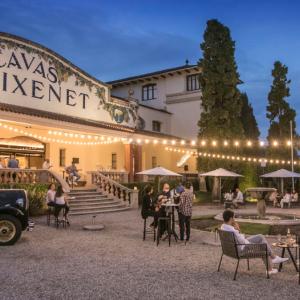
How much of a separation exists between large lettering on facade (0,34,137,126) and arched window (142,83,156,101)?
8.96 m

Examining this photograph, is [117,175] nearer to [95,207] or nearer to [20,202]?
[95,207]

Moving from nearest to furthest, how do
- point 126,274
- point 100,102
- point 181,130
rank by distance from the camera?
1. point 126,274
2. point 100,102
3. point 181,130

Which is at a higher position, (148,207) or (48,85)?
(48,85)

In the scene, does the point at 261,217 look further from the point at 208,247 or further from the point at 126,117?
the point at 126,117

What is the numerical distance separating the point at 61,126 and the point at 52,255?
13.5 m

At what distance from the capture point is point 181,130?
3659cm

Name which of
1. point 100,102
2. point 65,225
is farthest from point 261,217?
point 100,102

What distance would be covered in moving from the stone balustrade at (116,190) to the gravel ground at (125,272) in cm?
952

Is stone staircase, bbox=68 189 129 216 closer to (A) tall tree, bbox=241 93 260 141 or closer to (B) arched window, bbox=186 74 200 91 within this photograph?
(B) arched window, bbox=186 74 200 91

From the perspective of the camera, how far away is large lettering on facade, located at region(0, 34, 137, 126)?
21922mm

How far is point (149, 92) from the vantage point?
1505 inches

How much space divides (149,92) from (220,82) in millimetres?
11005

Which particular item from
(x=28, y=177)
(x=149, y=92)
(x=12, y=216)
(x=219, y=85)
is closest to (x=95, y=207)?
(x=28, y=177)

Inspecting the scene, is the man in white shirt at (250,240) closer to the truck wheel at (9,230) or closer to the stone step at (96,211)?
the truck wheel at (9,230)
